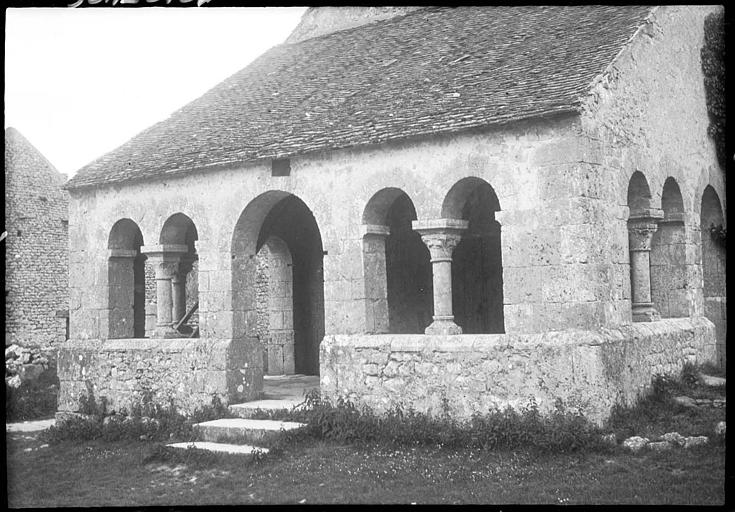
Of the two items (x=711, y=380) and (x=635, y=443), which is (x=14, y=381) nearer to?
(x=635, y=443)

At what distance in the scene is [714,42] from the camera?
13.8m

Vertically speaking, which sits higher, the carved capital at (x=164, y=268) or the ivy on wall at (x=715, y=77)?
the ivy on wall at (x=715, y=77)

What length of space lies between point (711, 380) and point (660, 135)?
11.6ft

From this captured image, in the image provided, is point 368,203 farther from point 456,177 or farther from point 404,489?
point 404,489

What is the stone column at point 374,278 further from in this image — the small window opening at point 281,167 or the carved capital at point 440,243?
the small window opening at point 281,167

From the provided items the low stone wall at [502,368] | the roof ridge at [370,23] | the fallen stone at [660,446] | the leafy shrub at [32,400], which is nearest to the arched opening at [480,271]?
the low stone wall at [502,368]

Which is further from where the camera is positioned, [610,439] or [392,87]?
[392,87]

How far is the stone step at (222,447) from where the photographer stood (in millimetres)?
11156

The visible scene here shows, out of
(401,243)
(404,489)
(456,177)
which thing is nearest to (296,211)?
(401,243)

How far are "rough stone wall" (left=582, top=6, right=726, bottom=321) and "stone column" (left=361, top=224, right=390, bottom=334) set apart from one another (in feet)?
10.3

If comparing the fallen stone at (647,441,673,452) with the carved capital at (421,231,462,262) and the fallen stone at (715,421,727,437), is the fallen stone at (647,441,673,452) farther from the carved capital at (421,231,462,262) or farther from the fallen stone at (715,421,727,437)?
the carved capital at (421,231,462,262)

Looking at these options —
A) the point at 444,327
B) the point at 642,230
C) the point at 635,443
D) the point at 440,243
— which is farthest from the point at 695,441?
the point at 440,243

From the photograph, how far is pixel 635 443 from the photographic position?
1009cm

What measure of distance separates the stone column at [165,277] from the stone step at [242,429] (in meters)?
2.46
